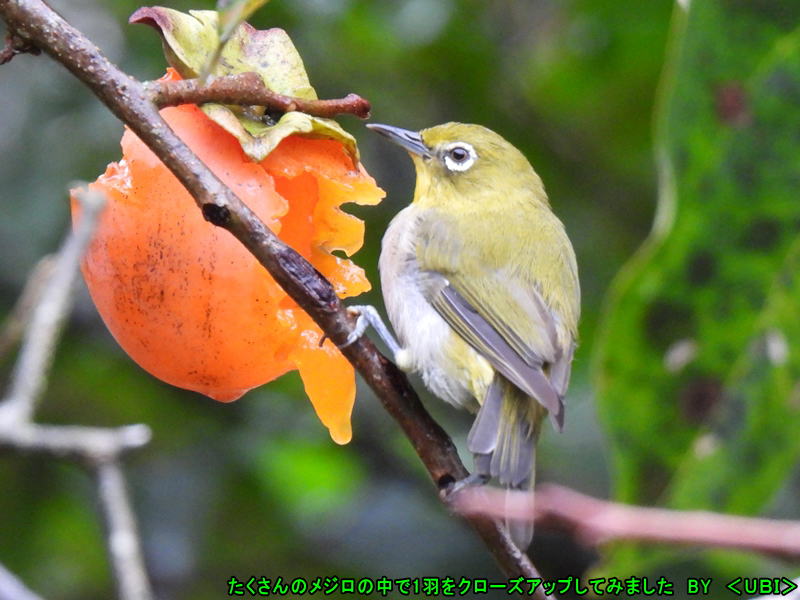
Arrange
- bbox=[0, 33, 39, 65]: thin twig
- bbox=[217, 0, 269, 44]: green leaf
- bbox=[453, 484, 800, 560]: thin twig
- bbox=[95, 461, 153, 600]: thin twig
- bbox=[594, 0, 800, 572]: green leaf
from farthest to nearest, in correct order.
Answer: bbox=[594, 0, 800, 572]: green leaf, bbox=[0, 33, 39, 65]: thin twig, bbox=[217, 0, 269, 44]: green leaf, bbox=[95, 461, 153, 600]: thin twig, bbox=[453, 484, 800, 560]: thin twig

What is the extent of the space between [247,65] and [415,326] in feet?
4.01

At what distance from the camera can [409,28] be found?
421 centimetres

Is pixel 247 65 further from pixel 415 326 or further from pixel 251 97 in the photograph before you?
pixel 415 326

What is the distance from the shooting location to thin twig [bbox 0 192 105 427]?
0.83 metres

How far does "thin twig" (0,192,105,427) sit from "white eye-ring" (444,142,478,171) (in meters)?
2.81

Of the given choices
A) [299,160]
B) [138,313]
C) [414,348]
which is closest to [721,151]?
[414,348]

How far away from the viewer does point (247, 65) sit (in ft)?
6.75

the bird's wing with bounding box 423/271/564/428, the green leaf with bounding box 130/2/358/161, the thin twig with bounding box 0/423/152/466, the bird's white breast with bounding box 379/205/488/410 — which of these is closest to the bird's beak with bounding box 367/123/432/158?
the bird's white breast with bounding box 379/205/488/410

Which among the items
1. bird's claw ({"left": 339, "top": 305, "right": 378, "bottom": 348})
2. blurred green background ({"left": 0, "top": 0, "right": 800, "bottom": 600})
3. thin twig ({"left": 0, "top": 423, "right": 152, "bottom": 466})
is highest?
thin twig ({"left": 0, "top": 423, "right": 152, "bottom": 466})

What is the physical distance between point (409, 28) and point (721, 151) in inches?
61.7

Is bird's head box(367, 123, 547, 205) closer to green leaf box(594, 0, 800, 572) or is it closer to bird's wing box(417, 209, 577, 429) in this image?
bird's wing box(417, 209, 577, 429)

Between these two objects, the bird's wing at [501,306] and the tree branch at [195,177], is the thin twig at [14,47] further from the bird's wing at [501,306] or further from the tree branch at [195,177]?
the bird's wing at [501,306]

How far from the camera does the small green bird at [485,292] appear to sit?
9.07 ft

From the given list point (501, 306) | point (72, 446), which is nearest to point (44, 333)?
point (72, 446)
